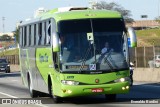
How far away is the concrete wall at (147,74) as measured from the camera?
32.5 m

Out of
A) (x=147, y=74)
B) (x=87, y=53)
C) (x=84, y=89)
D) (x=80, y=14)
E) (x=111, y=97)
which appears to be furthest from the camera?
(x=147, y=74)

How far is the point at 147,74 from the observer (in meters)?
33.8

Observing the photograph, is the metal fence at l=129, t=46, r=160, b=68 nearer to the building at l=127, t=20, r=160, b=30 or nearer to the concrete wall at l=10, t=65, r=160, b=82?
the concrete wall at l=10, t=65, r=160, b=82

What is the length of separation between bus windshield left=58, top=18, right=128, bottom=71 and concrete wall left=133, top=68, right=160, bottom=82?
588 inches

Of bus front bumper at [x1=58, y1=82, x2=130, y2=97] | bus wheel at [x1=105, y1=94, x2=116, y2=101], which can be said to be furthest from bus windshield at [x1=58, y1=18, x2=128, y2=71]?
bus wheel at [x1=105, y1=94, x2=116, y2=101]

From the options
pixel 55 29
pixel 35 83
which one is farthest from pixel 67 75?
pixel 35 83

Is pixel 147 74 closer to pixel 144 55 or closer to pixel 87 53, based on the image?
pixel 144 55

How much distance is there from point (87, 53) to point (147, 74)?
17.0m

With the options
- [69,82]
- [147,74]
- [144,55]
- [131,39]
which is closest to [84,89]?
[69,82]

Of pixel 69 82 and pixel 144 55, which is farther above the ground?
pixel 69 82

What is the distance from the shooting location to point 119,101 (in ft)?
60.2

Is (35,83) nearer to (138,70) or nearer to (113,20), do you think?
(113,20)

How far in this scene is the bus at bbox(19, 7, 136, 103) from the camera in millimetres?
17078

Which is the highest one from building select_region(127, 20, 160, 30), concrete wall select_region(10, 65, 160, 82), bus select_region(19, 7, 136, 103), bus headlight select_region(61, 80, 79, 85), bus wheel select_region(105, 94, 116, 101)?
bus select_region(19, 7, 136, 103)
